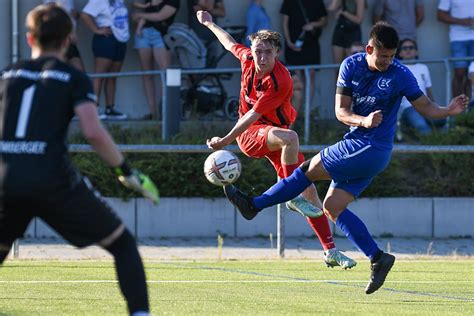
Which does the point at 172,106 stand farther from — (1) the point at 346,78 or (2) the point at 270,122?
(1) the point at 346,78

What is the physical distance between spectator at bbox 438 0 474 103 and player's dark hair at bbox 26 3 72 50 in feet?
36.8

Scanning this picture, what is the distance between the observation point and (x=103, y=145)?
250 inches

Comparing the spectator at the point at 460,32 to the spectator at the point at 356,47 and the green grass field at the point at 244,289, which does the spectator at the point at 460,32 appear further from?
the green grass field at the point at 244,289

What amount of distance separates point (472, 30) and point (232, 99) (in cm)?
369

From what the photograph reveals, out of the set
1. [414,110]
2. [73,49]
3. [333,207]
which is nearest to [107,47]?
[73,49]

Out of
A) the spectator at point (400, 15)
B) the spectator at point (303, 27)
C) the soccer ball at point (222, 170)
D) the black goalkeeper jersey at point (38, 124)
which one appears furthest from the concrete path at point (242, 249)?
the black goalkeeper jersey at point (38, 124)

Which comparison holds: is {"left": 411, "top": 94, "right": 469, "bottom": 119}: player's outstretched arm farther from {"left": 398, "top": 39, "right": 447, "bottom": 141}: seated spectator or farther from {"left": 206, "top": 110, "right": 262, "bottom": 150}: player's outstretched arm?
{"left": 398, "top": 39, "right": 447, "bottom": 141}: seated spectator

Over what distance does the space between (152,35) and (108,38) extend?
626 mm

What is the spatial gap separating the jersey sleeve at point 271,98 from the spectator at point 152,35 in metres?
5.66

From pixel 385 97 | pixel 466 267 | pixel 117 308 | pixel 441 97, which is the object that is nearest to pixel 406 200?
pixel 441 97

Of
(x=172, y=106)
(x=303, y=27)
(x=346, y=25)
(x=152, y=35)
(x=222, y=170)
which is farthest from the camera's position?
(x=346, y=25)

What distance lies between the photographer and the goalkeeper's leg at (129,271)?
6.51m

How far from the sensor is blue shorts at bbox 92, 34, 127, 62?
16.5 m

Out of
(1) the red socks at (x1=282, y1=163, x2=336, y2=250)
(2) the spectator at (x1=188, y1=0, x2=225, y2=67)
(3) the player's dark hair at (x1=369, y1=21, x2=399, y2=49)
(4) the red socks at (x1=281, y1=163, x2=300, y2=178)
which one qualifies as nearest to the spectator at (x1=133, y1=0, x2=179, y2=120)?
(2) the spectator at (x1=188, y1=0, x2=225, y2=67)
